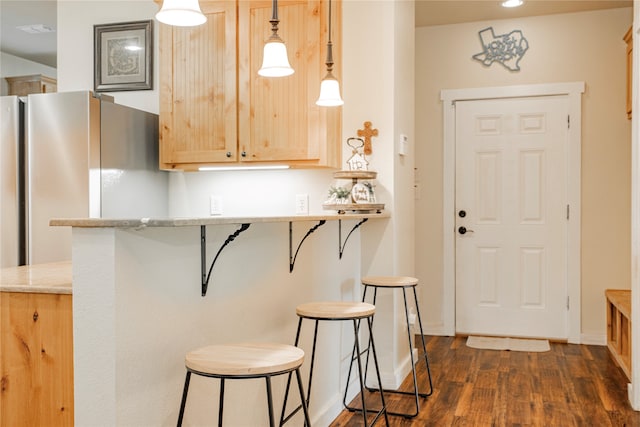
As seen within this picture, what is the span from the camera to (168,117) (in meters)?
3.57

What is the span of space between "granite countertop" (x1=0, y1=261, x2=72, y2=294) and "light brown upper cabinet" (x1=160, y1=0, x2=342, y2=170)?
5.13 ft

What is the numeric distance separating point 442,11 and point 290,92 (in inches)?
72.8

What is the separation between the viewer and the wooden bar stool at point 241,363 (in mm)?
1467

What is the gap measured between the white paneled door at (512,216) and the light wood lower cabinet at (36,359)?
12.4ft

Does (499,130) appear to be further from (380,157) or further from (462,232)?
(380,157)

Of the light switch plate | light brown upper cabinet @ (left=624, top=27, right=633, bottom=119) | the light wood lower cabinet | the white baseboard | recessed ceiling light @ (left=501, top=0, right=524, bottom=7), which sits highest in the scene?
recessed ceiling light @ (left=501, top=0, right=524, bottom=7)

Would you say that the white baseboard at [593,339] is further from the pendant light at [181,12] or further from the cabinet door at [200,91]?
the pendant light at [181,12]

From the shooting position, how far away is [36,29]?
16.2 ft

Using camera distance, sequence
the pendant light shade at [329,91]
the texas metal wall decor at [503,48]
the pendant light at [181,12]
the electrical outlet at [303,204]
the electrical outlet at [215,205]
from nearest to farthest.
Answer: the pendant light at [181,12] → the pendant light shade at [329,91] → the electrical outlet at [303,204] → the electrical outlet at [215,205] → the texas metal wall decor at [503,48]

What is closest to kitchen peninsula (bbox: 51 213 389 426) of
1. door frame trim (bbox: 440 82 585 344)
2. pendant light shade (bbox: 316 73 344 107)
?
pendant light shade (bbox: 316 73 344 107)

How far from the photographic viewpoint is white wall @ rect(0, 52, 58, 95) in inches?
219

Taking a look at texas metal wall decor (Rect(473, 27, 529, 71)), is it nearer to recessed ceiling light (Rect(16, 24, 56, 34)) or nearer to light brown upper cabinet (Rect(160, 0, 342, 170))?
light brown upper cabinet (Rect(160, 0, 342, 170))

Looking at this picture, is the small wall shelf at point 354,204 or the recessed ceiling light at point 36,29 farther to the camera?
the recessed ceiling light at point 36,29

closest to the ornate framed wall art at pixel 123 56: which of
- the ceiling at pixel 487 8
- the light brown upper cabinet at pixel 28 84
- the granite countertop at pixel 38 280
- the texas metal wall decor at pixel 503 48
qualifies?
the light brown upper cabinet at pixel 28 84
